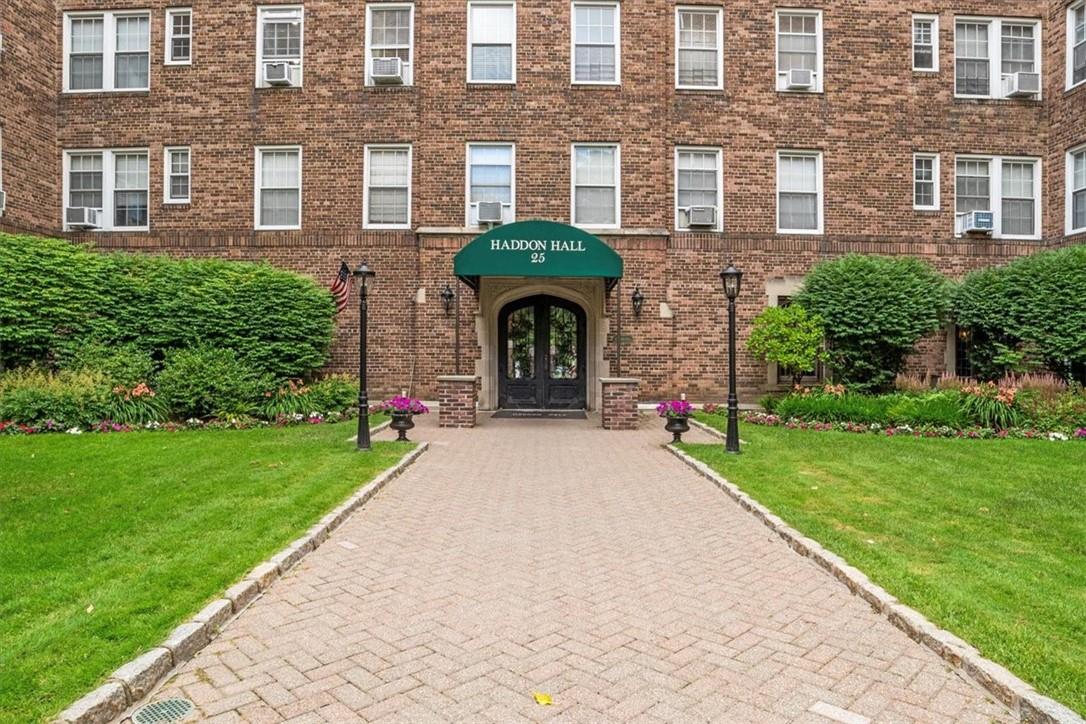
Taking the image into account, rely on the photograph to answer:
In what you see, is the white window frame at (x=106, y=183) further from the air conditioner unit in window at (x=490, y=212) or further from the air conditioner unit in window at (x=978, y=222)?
the air conditioner unit in window at (x=978, y=222)

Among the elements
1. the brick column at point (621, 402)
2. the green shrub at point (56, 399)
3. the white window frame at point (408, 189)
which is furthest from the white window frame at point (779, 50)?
the green shrub at point (56, 399)

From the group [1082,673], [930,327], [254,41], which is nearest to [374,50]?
[254,41]

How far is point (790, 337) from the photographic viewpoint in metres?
14.5

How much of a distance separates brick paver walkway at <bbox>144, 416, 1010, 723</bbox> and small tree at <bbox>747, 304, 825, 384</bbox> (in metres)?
8.67


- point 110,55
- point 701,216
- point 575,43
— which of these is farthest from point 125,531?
point 110,55

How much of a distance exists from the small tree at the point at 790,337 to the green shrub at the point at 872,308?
0.37m

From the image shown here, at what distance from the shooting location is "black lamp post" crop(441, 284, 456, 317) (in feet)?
51.4

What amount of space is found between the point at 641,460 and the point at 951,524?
446 cm

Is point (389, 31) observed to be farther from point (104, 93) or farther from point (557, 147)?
point (104, 93)

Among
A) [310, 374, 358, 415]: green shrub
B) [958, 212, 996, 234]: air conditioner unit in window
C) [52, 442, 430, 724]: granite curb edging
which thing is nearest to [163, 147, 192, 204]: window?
[310, 374, 358, 415]: green shrub

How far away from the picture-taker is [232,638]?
3.90m

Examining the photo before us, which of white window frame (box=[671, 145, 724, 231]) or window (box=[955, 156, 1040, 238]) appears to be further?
window (box=[955, 156, 1040, 238])

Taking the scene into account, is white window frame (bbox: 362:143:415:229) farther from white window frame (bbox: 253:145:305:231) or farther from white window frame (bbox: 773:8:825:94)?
white window frame (bbox: 773:8:825:94)

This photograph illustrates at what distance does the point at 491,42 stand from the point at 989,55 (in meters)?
12.9
